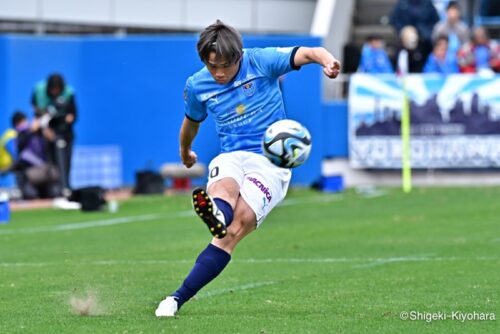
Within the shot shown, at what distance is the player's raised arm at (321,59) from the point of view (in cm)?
812

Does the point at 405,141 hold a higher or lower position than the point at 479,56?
lower

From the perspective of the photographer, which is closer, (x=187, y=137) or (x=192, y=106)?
(x=192, y=106)

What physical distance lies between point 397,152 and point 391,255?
401 inches

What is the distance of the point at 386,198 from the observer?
807 inches

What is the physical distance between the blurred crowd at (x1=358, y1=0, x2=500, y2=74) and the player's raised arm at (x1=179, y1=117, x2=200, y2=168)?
43.1 feet

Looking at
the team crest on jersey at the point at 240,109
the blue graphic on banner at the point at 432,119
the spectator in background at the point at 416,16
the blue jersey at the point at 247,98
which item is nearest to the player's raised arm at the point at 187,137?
the blue jersey at the point at 247,98

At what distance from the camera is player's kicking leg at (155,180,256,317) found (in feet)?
27.7

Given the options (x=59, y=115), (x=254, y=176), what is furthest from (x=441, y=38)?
(x=254, y=176)

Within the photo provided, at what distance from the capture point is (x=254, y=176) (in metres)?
8.71

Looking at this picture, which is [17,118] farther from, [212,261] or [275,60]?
[212,261]

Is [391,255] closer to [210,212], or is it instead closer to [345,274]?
[345,274]

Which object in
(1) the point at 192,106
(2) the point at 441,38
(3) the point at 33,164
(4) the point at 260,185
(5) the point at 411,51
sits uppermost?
(1) the point at 192,106

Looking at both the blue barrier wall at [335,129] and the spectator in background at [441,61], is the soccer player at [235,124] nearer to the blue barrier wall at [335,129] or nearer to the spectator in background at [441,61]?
the blue barrier wall at [335,129]

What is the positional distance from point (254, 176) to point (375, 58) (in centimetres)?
1500
